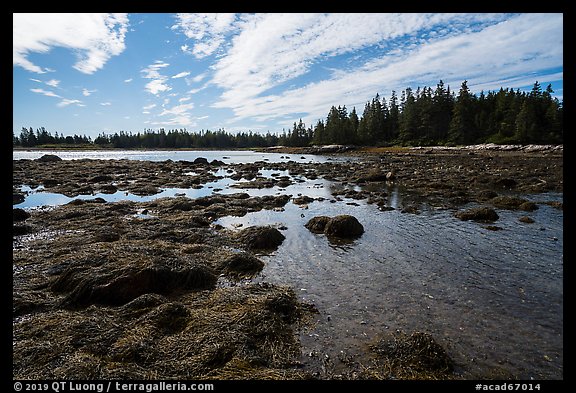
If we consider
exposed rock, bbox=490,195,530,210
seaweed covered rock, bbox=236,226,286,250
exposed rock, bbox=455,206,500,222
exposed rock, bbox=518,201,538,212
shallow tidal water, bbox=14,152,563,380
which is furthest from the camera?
exposed rock, bbox=490,195,530,210

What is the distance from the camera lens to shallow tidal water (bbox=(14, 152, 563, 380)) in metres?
6.05

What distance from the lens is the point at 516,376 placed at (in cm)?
532

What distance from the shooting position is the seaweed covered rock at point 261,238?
1298cm

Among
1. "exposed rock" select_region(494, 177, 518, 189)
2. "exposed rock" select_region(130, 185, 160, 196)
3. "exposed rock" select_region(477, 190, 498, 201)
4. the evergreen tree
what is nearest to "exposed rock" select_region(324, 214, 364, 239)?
"exposed rock" select_region(477, 190, 498, 201)

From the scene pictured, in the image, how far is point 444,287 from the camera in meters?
8.86

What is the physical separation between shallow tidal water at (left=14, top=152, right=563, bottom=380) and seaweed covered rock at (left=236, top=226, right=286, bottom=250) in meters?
0.46

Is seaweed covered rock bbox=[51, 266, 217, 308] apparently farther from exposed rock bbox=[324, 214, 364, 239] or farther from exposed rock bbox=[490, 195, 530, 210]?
Answer: exposed rock bbox=[490, 195, 530, 210]

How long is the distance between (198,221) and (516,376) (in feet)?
50.4

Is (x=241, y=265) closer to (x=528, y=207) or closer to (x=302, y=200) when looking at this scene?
(x=302, y=200)

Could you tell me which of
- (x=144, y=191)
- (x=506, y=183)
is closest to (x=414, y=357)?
(x=506, y=183)

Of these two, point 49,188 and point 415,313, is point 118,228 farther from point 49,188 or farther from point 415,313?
point 49,188

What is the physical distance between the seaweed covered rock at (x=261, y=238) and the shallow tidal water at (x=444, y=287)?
1.52ft

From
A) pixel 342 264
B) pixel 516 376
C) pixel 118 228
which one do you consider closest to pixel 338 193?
pixel 342 264
